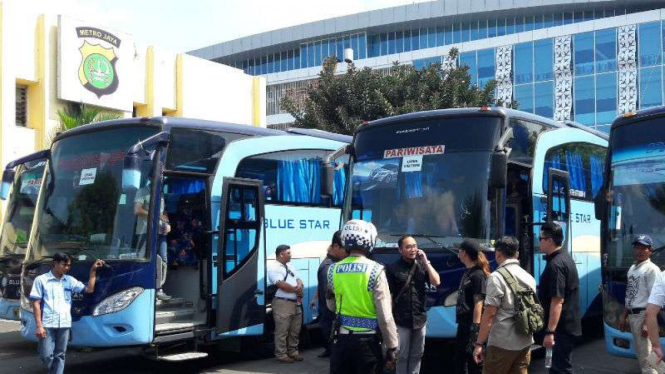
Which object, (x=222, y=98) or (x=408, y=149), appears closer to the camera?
(x=408, y=149)

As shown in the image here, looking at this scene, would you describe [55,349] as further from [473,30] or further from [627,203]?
[473,30]

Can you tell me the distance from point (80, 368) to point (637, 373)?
290 inches

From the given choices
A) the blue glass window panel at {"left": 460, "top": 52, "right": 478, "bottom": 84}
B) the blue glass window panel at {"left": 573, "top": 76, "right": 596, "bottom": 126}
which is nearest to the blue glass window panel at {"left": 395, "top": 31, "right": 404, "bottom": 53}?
the blue glass window panel at {"left": 460, "top": 52, "right": 478, "bottom": 84}

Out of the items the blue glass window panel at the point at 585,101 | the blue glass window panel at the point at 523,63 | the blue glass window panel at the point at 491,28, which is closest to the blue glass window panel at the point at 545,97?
the blue glass window panel at the point at 523,63

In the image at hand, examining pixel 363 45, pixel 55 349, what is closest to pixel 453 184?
pixel 55 349

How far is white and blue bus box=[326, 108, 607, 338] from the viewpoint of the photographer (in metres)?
8.98

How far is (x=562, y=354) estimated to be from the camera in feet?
23.2

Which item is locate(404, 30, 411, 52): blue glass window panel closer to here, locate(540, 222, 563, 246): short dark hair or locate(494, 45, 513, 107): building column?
locate(494, 45, 513, 107): building column

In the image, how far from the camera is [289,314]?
1066 cm

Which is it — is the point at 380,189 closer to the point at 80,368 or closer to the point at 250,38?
the point at 80,368

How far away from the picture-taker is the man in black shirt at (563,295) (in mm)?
7000

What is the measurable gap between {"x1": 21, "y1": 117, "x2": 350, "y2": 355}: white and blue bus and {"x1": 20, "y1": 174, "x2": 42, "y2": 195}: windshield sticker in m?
2.92

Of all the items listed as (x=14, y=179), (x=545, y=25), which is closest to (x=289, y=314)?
(x=14, y=179)

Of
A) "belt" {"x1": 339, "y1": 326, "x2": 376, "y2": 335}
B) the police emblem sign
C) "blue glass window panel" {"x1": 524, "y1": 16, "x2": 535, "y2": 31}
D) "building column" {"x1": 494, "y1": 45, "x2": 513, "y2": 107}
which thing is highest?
"blue glass window panel" {"x1": 524, "y1": 16, "x2": 535, "y2": 31}
